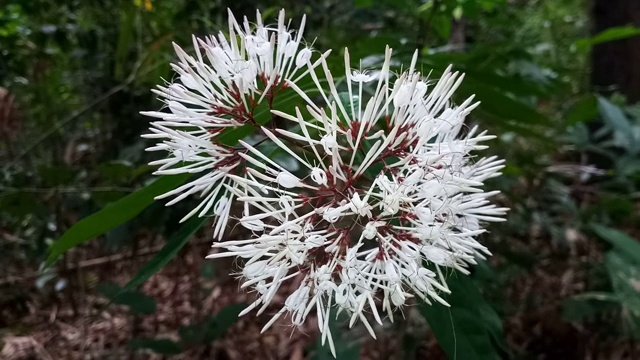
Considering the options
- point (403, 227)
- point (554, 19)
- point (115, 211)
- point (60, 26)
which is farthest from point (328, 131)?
point (554, 19)

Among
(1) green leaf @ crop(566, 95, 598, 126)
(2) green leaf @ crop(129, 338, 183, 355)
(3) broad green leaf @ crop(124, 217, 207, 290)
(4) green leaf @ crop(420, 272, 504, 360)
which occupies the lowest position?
(4) green leaf @ crop(420, 272, 504, 360)

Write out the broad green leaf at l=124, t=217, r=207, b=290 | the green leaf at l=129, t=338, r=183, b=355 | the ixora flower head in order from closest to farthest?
1. the ixora flower head
2. the broad green leaf at l=124, t=217, r=207, b=290
3. the green leaf at l=129, t=338, r=183, b=355

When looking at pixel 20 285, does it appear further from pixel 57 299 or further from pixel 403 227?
pixel 403 227

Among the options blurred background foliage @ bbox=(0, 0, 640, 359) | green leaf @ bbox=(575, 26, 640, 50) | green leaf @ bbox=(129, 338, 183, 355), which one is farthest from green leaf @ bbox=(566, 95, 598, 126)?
green leaf @ bbox=(129, 338, 183, 355)

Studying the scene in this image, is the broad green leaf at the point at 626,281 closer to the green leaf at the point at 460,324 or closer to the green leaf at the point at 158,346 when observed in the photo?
the green leaf at the point at 460,324

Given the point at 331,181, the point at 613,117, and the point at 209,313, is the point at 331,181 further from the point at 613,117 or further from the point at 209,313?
the point at 209,313

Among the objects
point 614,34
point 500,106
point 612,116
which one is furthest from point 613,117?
point 500,106

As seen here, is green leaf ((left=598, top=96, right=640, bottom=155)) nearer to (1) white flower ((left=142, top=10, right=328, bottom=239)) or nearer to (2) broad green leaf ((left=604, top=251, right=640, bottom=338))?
(2) broad green leaf ((left=604, top=251, right=640, bottom=338))

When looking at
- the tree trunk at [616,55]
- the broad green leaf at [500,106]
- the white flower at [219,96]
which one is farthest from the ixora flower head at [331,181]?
the tree trunk at [616,55]
